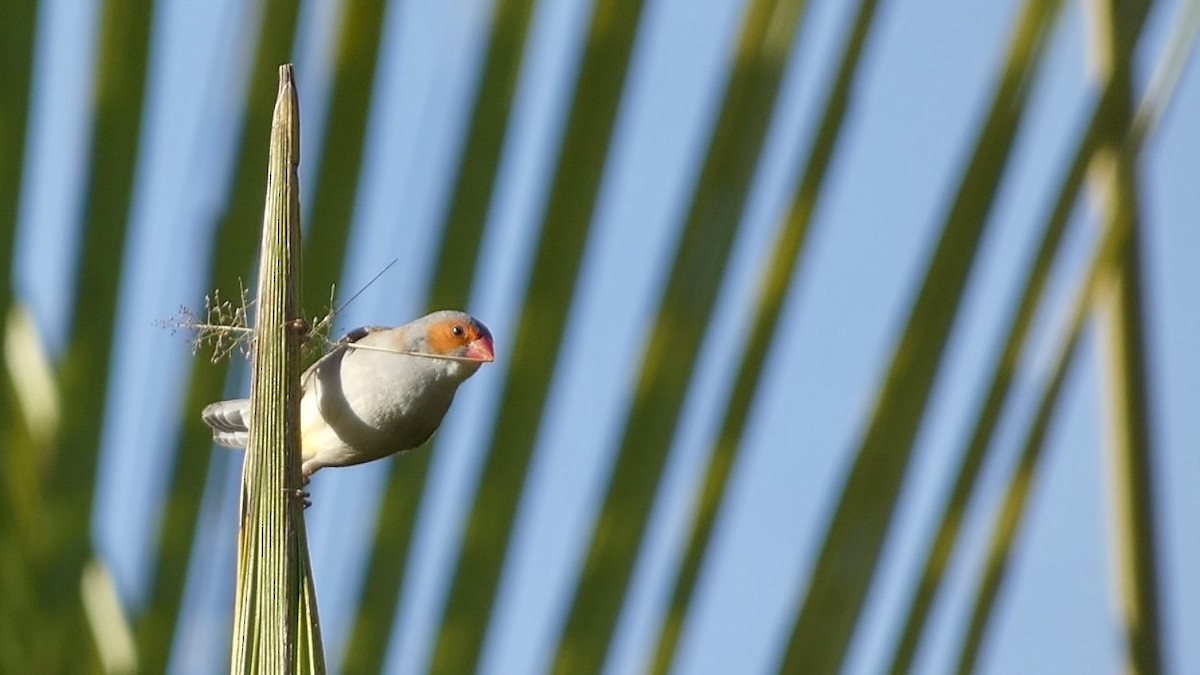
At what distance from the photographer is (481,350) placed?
1.71 metres

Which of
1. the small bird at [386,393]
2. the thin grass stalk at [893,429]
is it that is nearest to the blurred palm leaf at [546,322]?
Answer: the thin grass stalk at [893,429]

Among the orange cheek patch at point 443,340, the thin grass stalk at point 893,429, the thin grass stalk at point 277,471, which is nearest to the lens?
the thin grass stalk at point 277,471

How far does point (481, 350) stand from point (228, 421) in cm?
30

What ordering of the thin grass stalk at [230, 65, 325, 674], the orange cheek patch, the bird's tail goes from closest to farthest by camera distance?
the thin grass stalk at [230, 65, 325, 674] → the bird's tail → the orange cheek patch

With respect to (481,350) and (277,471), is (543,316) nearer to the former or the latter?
(481,350)

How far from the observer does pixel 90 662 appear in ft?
4.68

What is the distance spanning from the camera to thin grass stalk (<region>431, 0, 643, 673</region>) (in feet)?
4.54

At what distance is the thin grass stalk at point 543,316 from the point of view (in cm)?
138

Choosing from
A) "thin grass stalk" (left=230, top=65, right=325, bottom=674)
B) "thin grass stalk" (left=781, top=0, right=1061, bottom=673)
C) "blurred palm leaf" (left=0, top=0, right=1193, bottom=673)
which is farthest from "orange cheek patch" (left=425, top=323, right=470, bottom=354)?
"thin grass stalk" (left=230, top=65, right=325, bottom=674)

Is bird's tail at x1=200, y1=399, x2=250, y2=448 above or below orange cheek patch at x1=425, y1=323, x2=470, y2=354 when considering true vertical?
below

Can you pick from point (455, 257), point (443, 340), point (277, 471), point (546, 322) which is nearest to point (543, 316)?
point (546, 322)

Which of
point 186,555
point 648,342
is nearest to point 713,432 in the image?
point 648,342

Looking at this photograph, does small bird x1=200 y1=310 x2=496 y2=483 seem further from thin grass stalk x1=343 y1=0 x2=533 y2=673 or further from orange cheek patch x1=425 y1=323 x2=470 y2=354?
thin grass stalk x1=343 y1=0 x2=533 y2=673

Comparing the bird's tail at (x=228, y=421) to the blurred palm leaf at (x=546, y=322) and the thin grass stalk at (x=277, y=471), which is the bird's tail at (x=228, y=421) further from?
the thin grass stalk at (x=277, y=471)
